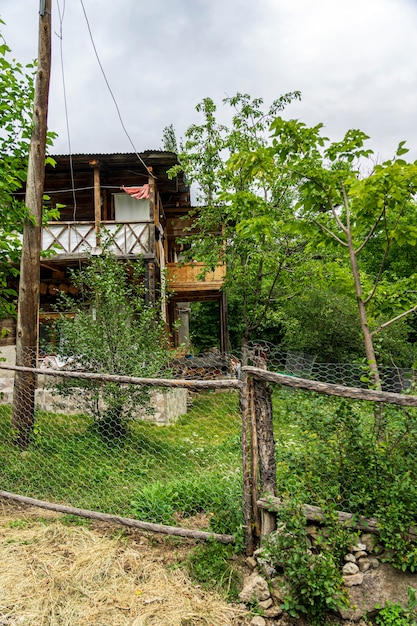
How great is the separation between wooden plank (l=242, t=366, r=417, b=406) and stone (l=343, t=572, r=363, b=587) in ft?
3.37

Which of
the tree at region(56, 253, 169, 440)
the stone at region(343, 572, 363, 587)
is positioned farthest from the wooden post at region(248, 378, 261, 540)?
the tree at region(56, 253, 169, 440)

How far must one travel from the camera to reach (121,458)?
4.95 m

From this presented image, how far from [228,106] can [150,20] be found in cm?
267

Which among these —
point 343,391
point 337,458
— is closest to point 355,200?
point 343,391

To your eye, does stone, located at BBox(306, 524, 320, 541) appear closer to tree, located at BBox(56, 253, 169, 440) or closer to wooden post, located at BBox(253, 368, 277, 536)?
wooden post, located at BBox(253, 368, 277, 536)

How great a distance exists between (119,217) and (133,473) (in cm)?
925

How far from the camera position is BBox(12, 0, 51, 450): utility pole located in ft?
15.6

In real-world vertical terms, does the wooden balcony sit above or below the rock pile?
above

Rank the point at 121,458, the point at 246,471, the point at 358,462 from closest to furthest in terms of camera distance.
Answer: the point at 358,462, the point at 246,471, the point at 121,458

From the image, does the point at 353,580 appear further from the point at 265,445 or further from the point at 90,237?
the point at 90,237

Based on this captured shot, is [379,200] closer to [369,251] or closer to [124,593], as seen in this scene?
[124,593]

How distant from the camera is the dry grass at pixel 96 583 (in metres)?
2.25

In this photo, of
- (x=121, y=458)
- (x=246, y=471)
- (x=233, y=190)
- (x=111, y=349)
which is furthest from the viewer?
(x=233, y=190)

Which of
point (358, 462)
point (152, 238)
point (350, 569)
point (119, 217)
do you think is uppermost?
point (119, 217)
